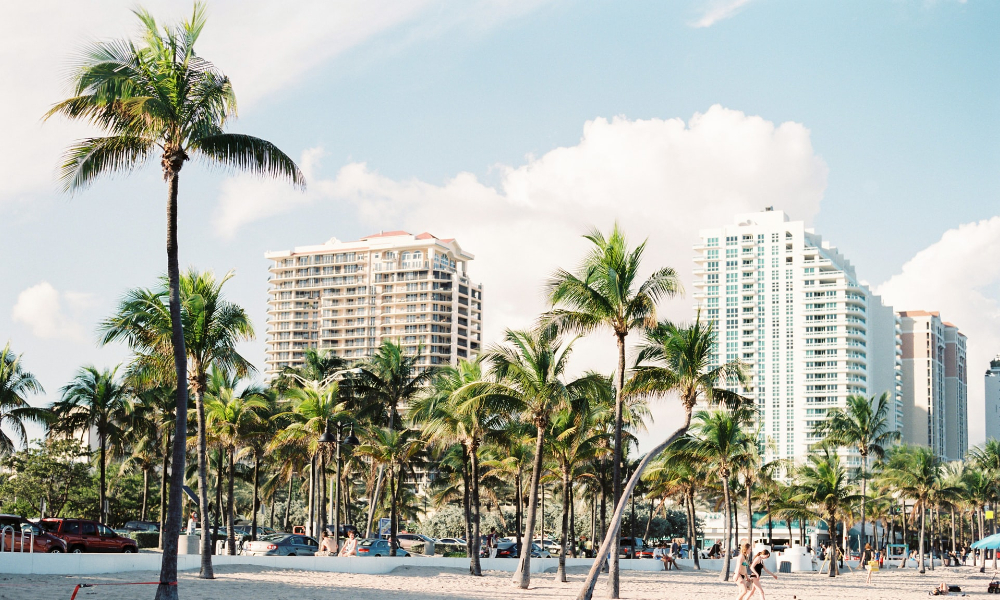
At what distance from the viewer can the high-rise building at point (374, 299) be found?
162 m

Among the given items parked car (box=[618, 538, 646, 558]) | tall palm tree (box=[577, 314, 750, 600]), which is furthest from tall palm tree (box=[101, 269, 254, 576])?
parked car (box=[618, 538, 646, 558])

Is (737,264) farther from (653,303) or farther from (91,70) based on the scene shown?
(91,70)

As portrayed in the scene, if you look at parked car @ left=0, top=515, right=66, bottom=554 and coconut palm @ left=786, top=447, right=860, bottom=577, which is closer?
parked car @ left=0, top=515, right=66, bottom=554

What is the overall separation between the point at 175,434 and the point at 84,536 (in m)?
16.5

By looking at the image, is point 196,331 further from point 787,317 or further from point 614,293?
point 787,317

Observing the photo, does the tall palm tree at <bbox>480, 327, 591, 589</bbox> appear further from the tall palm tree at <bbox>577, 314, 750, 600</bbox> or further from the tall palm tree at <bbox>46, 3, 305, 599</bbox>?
the tall palm tree at <bbox>46, 3, 305, 599</bbox>

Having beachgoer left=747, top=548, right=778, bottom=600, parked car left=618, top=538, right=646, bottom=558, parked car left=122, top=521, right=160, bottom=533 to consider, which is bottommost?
parked car left=618, top=538, right=646, bottom=558

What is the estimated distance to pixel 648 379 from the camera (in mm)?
28359

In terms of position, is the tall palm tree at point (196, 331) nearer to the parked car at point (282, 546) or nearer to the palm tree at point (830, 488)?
the parked car at point (282, 546)

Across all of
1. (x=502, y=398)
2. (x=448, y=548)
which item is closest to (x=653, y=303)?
(x=502, y=398)

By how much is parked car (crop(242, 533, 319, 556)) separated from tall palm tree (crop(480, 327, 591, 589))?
11.9 m

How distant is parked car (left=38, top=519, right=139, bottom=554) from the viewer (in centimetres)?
3177

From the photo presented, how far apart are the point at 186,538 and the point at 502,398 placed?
38.1ft

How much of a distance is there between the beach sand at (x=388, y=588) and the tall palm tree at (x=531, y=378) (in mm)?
2923
